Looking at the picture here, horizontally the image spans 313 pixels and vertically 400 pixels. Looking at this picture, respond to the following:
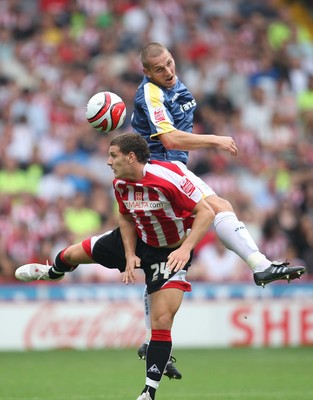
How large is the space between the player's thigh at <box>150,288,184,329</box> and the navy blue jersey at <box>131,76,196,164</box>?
132 centimetres

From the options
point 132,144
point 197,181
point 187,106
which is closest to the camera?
point 132,144

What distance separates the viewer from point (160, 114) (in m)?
9.66

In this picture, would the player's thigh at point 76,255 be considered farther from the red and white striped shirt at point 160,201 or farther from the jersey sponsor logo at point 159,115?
the jersey sponsor logo at point 159,115

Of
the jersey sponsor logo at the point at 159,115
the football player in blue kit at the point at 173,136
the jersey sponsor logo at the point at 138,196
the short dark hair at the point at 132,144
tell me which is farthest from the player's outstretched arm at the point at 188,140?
the jersey sponsor logo at the point at 138,196

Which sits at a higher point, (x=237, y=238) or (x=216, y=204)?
(x=216, y=204)

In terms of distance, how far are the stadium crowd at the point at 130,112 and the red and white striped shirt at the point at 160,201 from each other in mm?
6688

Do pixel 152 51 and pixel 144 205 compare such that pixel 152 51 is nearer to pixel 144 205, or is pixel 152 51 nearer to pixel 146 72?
pixel 146 72

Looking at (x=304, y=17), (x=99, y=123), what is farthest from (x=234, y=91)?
(x=99, y=123)

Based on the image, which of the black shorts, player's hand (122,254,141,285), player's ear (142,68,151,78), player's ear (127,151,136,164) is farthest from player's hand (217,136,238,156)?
player's hand (122,254,141,285)

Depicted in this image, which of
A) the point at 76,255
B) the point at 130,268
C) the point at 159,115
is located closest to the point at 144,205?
the point at 130,268

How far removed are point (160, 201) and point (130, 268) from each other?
2.00 ft

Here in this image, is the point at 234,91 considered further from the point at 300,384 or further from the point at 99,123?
the point at 99,123

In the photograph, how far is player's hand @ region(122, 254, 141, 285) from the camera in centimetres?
923

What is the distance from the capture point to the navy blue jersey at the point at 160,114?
9.65 metres
